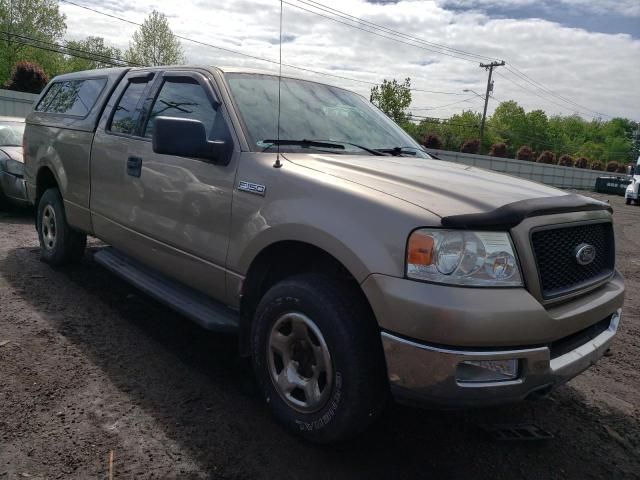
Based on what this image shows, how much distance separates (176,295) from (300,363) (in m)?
1.24

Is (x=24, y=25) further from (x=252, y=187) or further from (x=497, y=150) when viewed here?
(x=252, y=187)

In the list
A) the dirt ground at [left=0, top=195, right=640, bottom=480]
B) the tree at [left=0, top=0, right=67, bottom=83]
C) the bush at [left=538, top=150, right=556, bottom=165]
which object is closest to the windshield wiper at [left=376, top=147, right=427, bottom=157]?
the dirt ground at [left=0, top=195, right=640, bottom=480]

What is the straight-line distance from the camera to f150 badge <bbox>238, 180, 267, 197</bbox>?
9.38 ft

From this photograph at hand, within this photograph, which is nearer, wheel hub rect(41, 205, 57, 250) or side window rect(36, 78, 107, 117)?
side window rect(36, 78, 107, 117)

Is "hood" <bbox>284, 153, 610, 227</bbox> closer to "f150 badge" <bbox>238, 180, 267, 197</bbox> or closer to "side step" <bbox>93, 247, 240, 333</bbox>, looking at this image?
"f150 badge" <bbox>238, 180, 267, 197</bbox>

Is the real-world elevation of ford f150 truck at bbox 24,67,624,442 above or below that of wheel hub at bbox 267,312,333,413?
above

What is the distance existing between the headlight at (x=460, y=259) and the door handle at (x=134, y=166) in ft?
7.78

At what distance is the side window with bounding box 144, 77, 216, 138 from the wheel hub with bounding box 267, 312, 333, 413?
1399mm

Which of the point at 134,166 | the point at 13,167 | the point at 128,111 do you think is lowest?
the point at 13,167

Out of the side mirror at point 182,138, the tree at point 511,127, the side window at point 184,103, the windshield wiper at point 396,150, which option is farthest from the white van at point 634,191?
the tree at point 511,127

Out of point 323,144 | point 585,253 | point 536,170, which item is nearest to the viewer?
point 585,253

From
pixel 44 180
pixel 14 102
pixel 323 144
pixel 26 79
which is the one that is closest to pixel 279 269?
pixel 323 144

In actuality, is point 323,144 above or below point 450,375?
above

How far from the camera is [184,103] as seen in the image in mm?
3689
